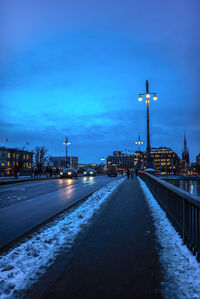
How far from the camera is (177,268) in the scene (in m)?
3.89

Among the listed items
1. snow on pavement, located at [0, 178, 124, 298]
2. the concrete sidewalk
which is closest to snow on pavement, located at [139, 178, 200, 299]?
the concrete sidewalk

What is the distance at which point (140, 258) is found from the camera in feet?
14.3

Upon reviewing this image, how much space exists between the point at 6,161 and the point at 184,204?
9157 cm

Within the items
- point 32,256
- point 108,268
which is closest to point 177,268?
point 108,268

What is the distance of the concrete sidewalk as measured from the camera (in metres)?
3.17

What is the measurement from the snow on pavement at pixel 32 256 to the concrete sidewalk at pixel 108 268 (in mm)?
233

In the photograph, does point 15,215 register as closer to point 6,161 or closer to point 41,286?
point 41,286

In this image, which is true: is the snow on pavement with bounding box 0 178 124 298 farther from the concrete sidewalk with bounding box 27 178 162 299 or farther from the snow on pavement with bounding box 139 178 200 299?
the snow on pavement with bounding box 139 178 200 299

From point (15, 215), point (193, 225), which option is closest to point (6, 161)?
point (15, 215)

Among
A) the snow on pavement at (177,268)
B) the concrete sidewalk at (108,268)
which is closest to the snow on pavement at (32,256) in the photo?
the concrete sidewalk at (108,268)

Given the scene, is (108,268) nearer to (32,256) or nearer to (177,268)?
(177,268)

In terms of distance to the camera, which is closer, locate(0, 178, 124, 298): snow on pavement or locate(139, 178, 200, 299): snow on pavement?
locate(139, 178, 200, 299): snow on pavement

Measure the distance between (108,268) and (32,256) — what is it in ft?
4.72

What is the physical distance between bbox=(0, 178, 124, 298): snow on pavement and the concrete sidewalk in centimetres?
23
